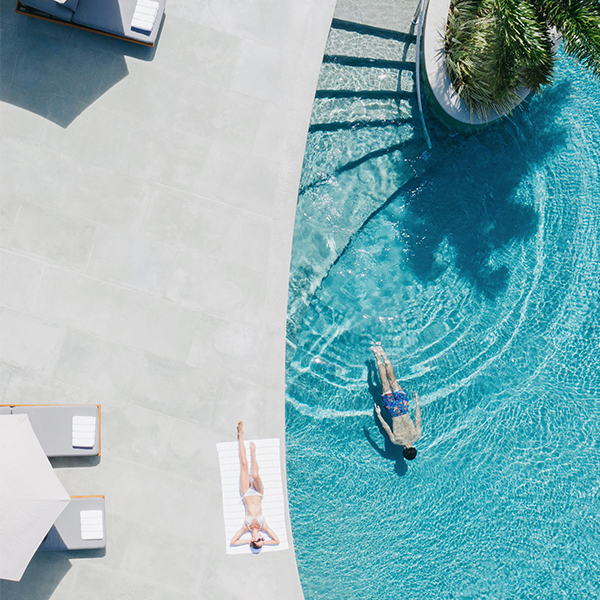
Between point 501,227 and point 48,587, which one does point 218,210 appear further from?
point 48,587

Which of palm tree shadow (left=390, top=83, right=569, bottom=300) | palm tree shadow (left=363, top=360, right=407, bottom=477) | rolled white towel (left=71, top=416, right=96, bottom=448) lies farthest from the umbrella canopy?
palm tree shadow (left=390, top=83, right=569, bottom=300)

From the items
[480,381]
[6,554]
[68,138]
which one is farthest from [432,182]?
[6,554]

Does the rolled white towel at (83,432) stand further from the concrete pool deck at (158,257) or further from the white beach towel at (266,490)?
the white beach towel at (266,490)

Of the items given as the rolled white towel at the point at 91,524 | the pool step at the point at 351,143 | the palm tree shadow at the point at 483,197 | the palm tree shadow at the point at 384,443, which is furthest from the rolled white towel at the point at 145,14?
the rolled white towel at the point at 91,524

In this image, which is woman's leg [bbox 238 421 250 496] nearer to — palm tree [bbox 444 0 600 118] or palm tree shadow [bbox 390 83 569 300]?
palm tree shadow [bbox 390 83 569 300]

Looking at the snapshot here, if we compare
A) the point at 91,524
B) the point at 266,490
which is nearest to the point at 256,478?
the point at 266,490
